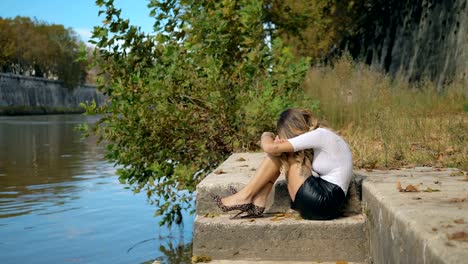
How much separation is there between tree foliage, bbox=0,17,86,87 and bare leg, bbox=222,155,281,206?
260ft

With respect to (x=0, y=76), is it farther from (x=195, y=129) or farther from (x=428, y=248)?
(x=428, y=248)

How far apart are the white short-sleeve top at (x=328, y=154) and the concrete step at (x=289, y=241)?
1.02 ft

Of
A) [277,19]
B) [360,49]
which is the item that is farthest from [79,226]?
[360,49]

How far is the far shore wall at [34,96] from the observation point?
83188 millimetres

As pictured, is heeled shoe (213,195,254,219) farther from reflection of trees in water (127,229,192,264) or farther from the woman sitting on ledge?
reflection of trees in water (127,229,192,264)

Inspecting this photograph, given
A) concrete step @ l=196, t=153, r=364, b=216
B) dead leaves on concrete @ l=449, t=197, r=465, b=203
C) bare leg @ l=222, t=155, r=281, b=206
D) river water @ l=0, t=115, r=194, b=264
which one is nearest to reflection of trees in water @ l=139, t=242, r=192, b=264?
river water @ l=0, t=115, r=194, b=264

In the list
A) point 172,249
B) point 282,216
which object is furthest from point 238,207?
point 172,249

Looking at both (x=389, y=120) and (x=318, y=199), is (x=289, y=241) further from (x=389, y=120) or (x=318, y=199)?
(x=389, y=120)

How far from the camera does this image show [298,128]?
5008mm

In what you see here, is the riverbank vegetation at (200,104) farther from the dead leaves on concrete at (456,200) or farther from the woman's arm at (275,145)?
the dead leaves on concrete at (456,200)

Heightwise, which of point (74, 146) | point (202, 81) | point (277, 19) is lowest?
point (74, 146)

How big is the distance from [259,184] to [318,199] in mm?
479

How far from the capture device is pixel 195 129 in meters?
7.80

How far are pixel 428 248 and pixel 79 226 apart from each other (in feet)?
20.6
